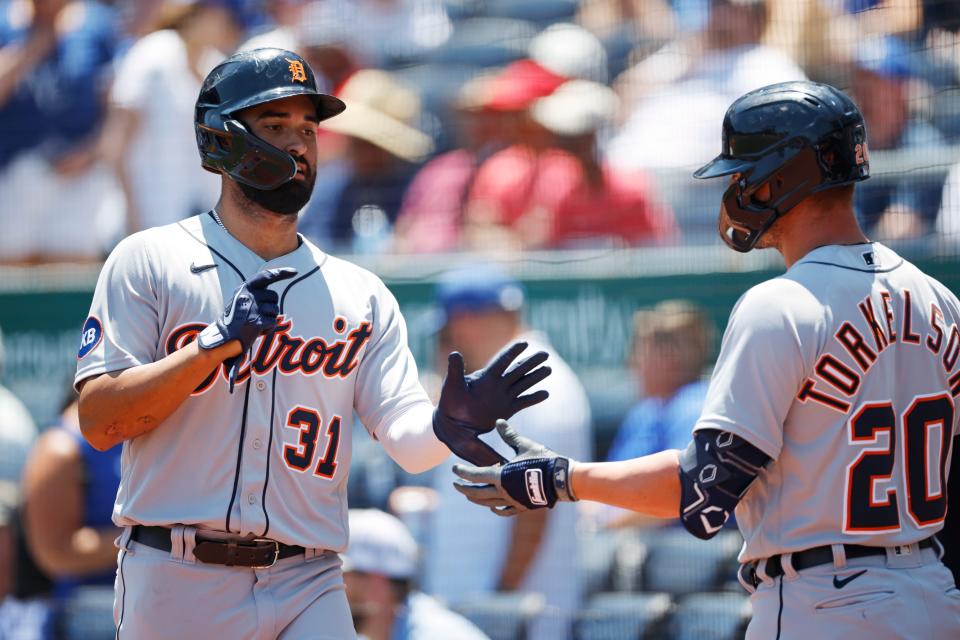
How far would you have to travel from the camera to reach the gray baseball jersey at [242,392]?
2.82 m

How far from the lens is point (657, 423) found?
487 cm

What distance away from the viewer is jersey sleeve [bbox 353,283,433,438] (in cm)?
308

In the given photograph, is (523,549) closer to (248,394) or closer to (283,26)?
(248,394)

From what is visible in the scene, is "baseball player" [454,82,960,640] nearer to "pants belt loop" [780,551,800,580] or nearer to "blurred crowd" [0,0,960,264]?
"pants belt loop" [780,551,800,580]

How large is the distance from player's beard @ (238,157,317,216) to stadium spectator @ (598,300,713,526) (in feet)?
7.19

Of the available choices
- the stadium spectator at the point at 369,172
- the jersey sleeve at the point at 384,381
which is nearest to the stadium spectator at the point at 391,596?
the stadium spectator at the point at 369,172

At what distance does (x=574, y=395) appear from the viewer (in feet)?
16.3

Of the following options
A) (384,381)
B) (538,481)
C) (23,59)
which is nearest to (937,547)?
(538,481)

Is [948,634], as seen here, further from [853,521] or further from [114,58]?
[114,58]

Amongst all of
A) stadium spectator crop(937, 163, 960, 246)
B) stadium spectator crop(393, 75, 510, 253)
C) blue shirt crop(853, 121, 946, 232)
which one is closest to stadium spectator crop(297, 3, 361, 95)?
stadium spectator crop(393, 75, 510, 253)

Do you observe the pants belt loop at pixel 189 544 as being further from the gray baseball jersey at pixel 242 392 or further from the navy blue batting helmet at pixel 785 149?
the navy blue batting helmet at pixel 785 149

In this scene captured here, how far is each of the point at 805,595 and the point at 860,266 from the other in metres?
0.70

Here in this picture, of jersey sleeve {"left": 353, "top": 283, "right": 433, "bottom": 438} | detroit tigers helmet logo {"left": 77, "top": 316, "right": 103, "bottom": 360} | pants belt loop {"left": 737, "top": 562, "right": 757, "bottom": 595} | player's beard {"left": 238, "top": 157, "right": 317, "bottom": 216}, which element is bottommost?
pants belt loop {"left": 737, "top": 562, "right": 757, "bottom": 595}

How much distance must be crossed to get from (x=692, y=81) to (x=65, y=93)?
11.0 ft
